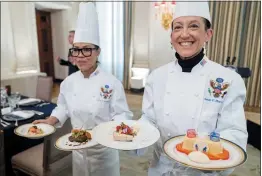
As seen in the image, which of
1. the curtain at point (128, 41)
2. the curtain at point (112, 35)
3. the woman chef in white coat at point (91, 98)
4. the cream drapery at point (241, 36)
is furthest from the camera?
the curtain at point (112, 35)

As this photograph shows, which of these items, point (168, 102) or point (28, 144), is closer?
point (168, 102)

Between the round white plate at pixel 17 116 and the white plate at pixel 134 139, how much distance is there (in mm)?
1068

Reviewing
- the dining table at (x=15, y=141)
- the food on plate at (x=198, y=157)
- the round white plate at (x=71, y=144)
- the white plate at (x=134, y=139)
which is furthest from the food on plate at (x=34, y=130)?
the food on plate at (x=198, y=157)

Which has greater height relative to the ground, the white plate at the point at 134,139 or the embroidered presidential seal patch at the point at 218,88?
the embroidered presidential seal patch at the point at 218,88

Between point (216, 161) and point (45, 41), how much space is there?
6.26 meters

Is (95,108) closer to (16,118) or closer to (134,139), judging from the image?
(134,139)

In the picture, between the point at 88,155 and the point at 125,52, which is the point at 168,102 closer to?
the point at 88,155

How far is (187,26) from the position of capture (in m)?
0.83

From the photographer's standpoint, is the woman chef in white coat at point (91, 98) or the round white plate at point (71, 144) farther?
the woman chef in white coat at point (91, 98)

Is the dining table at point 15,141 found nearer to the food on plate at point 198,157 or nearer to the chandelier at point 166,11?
the food on plate at point 198,157

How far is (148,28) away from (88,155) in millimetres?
4457

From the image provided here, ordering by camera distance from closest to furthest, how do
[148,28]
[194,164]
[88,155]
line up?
[194,164] < [88,155] < [148,28]

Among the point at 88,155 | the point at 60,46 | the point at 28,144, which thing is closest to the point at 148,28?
the point at 60,46

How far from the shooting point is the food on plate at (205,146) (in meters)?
0.71
